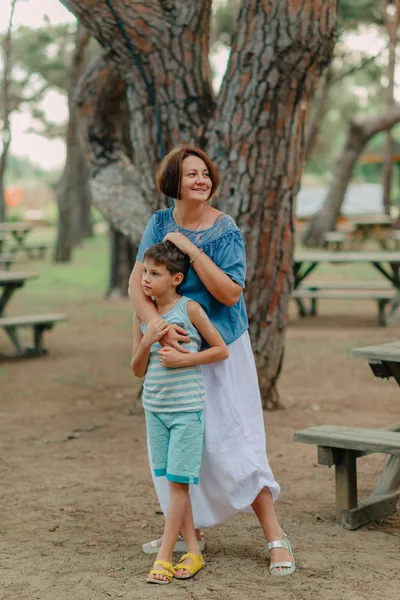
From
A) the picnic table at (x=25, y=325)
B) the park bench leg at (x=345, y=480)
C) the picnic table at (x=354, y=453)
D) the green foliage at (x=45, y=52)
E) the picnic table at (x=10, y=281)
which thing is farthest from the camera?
the green foliage at (x=45, y=52)

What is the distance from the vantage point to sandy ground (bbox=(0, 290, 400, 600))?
3.77m

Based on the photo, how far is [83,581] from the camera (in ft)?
12.5

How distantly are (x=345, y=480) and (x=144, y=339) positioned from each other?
1.33m

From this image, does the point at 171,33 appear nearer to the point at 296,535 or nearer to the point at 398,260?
the point at 296,535

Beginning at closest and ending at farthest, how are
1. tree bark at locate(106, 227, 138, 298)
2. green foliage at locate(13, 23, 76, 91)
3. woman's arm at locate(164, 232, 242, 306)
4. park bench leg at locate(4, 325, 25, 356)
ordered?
1. woman's arm at locate(164, 232, 242, 306)
2. park bench leg at locate(4, 325, 25, 356)
3. tree bark at locate(106, 227, 138, 298)
4. green foliage at locate(13, 23, 76, 91)

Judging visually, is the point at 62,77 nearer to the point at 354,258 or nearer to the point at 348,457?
the point at 354,258

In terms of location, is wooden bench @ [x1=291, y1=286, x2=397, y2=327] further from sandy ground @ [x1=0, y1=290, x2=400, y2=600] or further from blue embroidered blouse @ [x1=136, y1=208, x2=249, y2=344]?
blue embroidered blouse @ [x1=136, y1=208, x2=249, y2=344]

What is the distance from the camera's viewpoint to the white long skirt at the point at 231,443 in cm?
388

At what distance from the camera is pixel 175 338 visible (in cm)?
377

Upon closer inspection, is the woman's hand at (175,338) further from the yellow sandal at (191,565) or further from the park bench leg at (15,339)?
the park bench leg at (15,339)

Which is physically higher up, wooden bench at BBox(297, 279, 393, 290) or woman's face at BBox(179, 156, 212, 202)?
woman's face at BBox(179, 156, 212, 202)

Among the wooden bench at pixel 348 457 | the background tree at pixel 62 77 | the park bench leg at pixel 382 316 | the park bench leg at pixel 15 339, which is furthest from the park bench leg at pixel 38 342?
the background tree at pixel 62 77

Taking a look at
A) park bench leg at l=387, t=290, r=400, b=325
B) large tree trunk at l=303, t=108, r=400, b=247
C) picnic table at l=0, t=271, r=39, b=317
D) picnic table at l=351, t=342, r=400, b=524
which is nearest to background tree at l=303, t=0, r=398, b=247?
large tree trunk at l=303, t=108, r=400, b=247

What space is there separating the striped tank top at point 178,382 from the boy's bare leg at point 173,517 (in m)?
0.31
